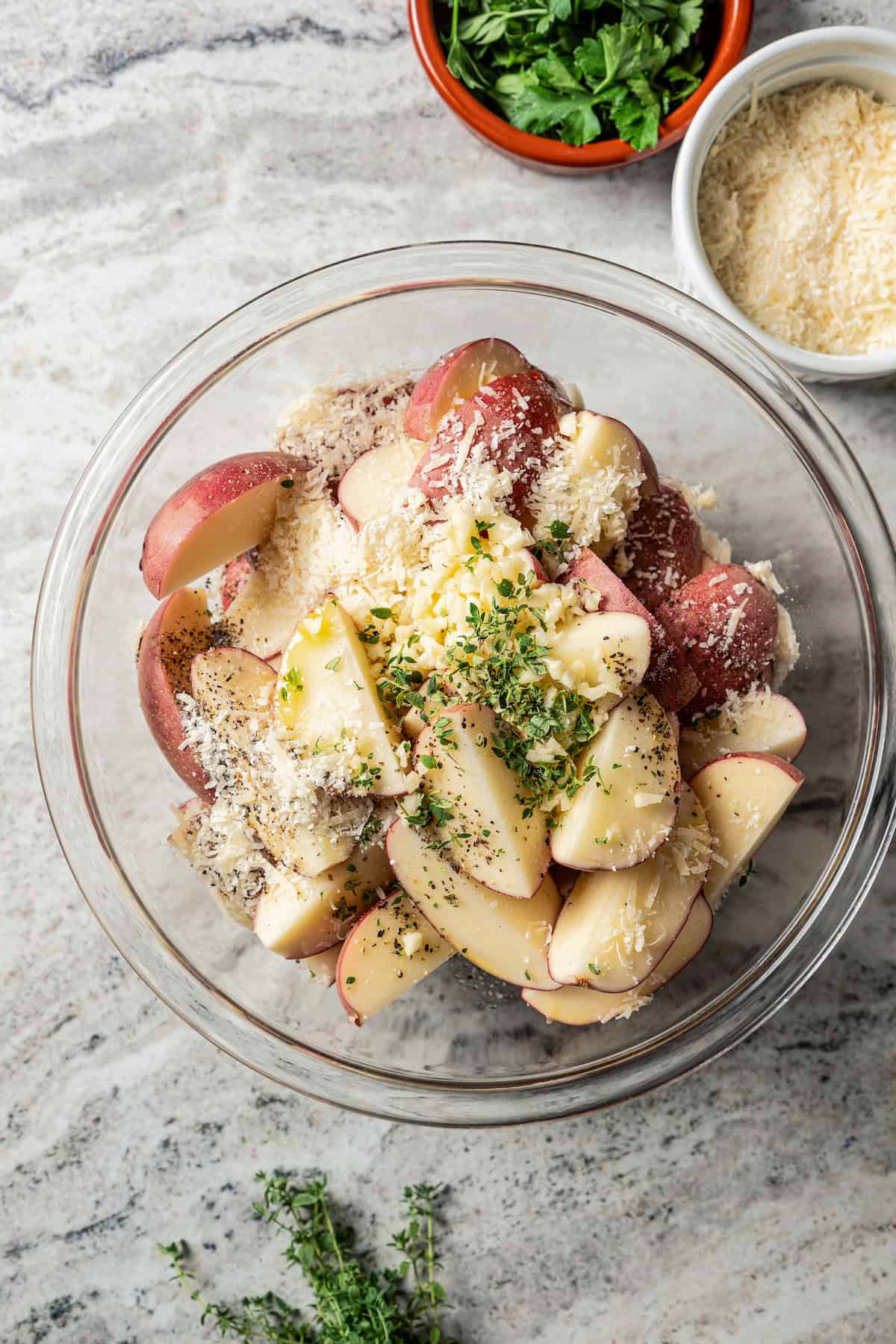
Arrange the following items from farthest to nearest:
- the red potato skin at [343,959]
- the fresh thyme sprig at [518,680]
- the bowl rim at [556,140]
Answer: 1. the bowl rim at [556,140]
2. the red potato skin at [343,959]
3. the fresh thyme sprig at [518,680]

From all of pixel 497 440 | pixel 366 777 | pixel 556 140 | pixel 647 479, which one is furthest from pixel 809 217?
pixel 366 777

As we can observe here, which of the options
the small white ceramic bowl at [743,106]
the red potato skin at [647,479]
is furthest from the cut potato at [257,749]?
the small white ceramic bowl at [743,106]

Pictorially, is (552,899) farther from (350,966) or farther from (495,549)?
(495,549)

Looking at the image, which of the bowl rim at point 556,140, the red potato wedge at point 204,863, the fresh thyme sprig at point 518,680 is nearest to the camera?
the fresh thyme sprig at point 518,680

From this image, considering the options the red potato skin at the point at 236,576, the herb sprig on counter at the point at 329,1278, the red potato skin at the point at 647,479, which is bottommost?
the herb sprig on counter at the point at 329,1278

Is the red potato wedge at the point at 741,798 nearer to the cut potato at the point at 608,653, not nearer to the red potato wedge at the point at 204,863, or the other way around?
the cut potato at the point at 608,653

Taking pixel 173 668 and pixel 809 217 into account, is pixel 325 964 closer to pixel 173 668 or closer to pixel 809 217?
pixel 173 668
